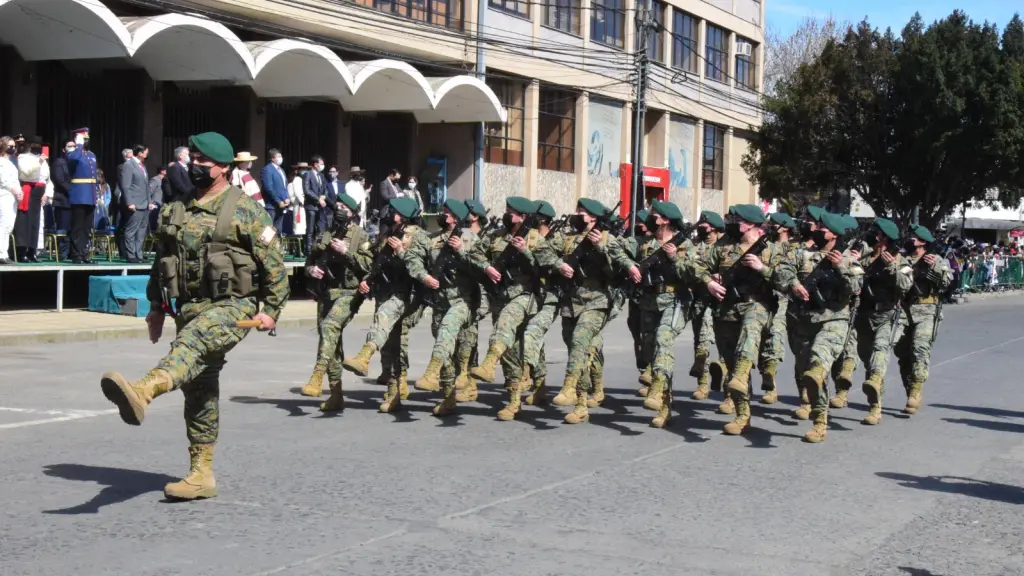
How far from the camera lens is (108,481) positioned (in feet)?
24.6

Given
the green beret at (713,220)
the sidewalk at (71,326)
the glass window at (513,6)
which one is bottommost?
the sidewalk at (71,326)

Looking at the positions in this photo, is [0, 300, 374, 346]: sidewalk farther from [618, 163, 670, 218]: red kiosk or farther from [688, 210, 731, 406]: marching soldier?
[618, 163, 670, 218]: red kiosk

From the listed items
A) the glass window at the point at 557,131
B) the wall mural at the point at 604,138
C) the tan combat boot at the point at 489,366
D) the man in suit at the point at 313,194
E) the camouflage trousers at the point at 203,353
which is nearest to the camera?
the camouflage trousers at the point at 203,353

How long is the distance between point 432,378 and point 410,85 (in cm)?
1853

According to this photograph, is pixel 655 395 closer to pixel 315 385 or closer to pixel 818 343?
pixel 818 343

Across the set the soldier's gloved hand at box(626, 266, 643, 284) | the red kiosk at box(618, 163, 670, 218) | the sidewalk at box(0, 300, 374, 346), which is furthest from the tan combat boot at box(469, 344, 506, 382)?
the red kiosk at box(618, 163, 670, 218)

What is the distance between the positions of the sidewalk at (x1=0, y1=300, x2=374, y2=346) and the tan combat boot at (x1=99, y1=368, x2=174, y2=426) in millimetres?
9737

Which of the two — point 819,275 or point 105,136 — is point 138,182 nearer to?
point 105,136

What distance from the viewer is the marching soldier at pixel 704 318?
10.8 metres

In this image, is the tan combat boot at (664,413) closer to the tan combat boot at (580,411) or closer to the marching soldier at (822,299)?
the tan combat boot at (580,411)

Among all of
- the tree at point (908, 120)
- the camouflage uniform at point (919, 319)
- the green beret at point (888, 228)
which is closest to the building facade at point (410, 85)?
the tree at point (908, 120)

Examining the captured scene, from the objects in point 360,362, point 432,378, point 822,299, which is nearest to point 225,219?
point 360,362

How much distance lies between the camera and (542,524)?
670cm

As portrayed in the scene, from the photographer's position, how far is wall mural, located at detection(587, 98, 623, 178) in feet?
128
